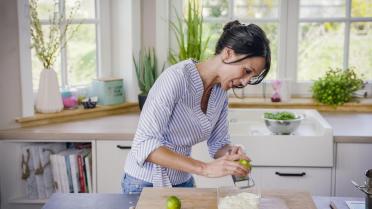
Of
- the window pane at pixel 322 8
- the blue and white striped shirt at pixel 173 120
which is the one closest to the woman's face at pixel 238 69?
the blue and white striped shirt at pixel 173 120

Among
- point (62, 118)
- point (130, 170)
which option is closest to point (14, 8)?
point (62, 118)

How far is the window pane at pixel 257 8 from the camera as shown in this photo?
374 centimetres

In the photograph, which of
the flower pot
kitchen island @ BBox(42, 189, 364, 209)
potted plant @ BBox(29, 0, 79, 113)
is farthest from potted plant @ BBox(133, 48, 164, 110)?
kitchen island @ BBox(42, 189, 364, 209)

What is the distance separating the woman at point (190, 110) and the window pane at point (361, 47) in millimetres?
2003

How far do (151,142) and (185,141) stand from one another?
0.18 m

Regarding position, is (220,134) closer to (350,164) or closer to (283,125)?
(283,125)

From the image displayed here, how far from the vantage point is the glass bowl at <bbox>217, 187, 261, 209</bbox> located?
1673mm

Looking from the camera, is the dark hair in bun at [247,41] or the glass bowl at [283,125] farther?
the glass bowl at [283,125]

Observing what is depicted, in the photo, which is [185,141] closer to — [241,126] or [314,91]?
[241,126]

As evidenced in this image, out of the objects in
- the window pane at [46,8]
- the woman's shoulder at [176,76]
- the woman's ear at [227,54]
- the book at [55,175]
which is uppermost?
the window pane at [46,8]

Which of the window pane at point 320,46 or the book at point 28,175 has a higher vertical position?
Result: the window pane at point 320,46

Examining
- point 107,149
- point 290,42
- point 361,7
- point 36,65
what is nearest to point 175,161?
point 107,149

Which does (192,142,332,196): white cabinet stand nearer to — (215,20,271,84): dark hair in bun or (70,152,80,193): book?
(70,152,80,193): book

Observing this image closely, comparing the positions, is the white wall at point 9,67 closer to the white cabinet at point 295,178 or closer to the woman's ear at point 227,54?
the white cabinet at point 295,178
